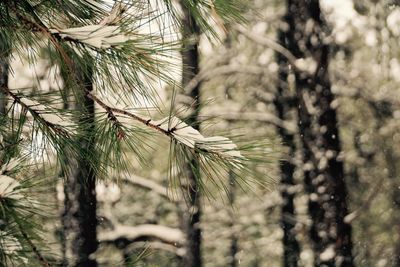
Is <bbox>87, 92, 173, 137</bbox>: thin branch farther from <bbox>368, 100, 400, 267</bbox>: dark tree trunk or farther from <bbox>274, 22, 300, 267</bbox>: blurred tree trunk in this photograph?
<bbox>368, 100, 400, 267</bbox>: dark tree trunk

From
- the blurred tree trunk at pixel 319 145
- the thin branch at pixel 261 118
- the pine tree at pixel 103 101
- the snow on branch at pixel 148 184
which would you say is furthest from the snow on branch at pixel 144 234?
the pine tree at pixel 103 101

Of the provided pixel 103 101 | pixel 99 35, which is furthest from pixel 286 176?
pixel 99 35

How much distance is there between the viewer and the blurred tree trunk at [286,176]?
5672mm

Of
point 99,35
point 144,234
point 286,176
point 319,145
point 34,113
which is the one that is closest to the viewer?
point 99,35

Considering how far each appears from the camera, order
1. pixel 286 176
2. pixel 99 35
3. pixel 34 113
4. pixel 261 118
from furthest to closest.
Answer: pixel 286 176 < pixel 261 118 < pixel 34 113 < pixel 99 35

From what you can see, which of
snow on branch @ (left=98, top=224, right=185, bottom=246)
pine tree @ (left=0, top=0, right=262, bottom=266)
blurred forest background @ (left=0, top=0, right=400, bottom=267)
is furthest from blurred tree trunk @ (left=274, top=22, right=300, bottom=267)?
pine tree @ (left=0, top=0, right=262, bottom=266)

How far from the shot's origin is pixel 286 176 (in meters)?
5.75

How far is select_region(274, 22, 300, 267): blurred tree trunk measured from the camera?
5672 mm

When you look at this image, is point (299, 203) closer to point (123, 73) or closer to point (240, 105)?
point (240, 105)

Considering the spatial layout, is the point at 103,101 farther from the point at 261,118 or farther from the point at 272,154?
the point at 261,118

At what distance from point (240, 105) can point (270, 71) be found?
482 mm

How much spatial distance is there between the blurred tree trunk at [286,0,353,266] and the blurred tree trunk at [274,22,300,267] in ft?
3.02

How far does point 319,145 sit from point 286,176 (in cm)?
124

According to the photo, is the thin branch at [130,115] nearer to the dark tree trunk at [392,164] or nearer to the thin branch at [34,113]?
the thin branch at [34,113]
